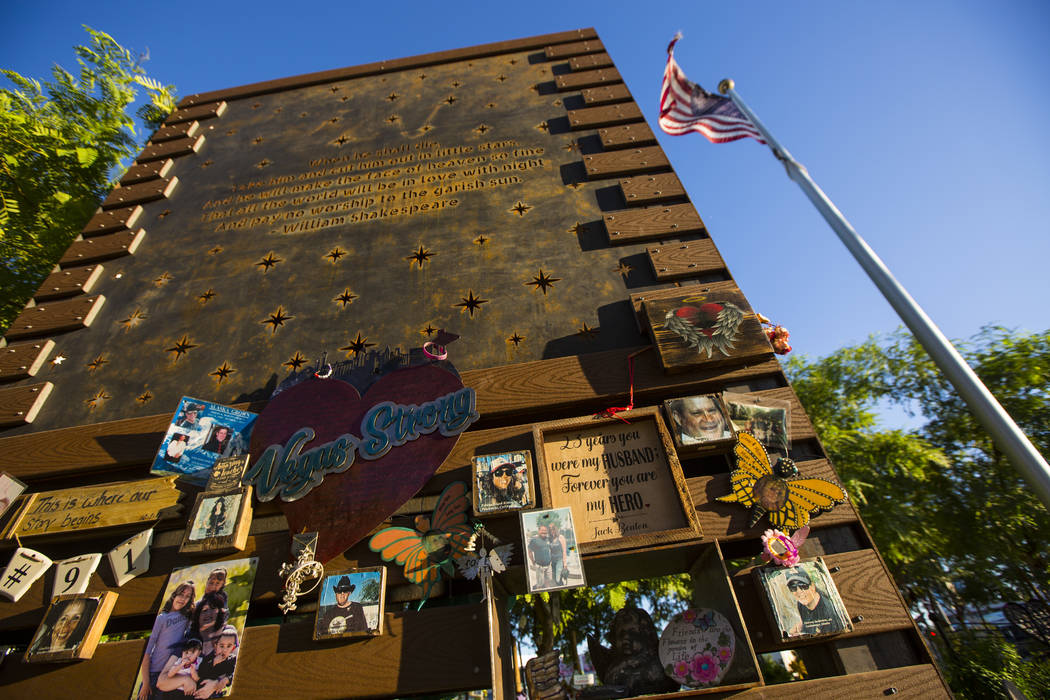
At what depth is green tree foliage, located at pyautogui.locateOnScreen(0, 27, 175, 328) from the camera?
9.60m

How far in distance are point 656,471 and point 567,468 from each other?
682 millimetres

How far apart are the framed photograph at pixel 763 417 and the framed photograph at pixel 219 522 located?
394 cm

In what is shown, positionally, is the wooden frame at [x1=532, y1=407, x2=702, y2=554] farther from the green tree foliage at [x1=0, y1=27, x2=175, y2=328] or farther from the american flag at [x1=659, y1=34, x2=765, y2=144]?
the green tree foliage at [x1=0, y1=27, x2=175, y2=328]

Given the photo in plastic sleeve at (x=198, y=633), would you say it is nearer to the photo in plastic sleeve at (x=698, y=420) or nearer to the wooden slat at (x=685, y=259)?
the photo in plastic sleeve at (x=698, y=420)

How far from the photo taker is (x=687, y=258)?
207 inches

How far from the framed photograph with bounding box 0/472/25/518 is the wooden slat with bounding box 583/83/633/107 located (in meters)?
8.42

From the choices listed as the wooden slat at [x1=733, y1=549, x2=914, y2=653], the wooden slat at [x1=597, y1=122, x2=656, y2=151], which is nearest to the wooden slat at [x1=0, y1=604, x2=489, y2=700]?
the wooden slat at [x1=733, y1=549, x2=914, y2=653]

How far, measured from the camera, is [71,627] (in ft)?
11.7

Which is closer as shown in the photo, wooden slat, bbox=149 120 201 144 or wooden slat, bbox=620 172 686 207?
wooden slat, bbox=620 172 686 207

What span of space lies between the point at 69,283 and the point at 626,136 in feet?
25.9

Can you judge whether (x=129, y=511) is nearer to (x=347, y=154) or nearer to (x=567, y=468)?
(x=567, y=468)

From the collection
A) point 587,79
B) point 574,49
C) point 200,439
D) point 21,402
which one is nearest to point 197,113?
point 21,402

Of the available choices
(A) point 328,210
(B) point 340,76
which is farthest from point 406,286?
(B) point 340,76

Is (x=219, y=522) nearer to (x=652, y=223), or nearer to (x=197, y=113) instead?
(x=652, y=223)
